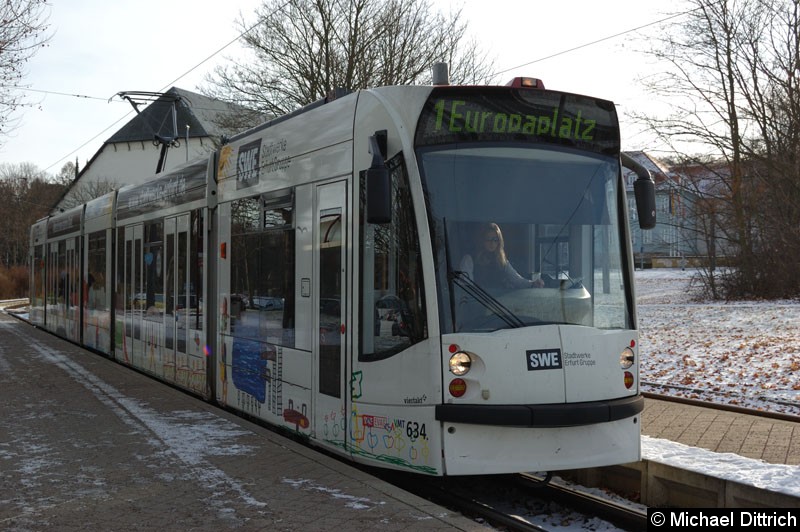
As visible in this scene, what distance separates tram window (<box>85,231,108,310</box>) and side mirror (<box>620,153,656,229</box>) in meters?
12.0

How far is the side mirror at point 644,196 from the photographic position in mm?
7016

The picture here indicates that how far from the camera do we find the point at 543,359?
20.1 ft

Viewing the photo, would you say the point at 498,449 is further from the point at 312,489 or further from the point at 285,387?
the point at 285,387

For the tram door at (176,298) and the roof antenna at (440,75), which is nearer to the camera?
the roof antenna at (440,75)

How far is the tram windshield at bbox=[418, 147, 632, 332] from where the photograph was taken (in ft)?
20.2

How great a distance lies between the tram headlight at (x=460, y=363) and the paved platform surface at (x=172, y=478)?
92 cm

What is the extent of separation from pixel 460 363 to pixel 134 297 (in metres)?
9.34

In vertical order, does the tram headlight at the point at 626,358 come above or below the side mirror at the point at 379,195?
below

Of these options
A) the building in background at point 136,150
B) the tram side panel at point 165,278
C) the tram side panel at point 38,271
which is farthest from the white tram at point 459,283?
the building in background at point 136,150

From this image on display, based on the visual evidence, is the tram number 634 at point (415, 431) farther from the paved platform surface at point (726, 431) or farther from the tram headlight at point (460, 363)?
the paved platform surface at point (726, 431)

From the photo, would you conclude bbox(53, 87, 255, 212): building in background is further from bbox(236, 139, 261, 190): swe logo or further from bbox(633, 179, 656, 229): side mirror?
bbox(633, 179, 656, 229): side mirror

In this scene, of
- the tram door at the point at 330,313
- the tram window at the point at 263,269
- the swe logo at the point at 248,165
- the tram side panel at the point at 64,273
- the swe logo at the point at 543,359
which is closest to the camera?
the swe logo at the point at 543,359

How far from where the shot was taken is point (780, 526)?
18.2 feet

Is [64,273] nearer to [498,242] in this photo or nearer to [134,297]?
[134,297]
